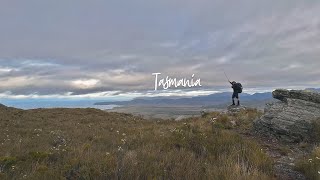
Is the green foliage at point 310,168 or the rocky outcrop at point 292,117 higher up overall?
the rocky outcrop at point 292,117

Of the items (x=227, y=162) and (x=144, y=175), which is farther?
(x=227, y=162)

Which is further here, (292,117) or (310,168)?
(292,117)

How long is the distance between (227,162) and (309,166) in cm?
227

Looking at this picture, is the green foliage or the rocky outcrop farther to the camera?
the rocky outcrop

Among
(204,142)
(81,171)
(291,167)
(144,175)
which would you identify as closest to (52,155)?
(81,171)

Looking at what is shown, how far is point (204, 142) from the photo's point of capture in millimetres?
10523

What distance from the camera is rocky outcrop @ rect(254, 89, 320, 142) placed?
47.0ft

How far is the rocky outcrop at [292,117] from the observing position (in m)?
14.3

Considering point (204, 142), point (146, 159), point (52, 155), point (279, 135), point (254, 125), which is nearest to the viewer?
point (146, 159)

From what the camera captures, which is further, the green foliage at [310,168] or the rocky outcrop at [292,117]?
the rocky outcrop at [292,117]

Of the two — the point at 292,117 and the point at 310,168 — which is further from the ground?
the point at 292,117

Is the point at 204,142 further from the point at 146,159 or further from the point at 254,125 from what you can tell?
the point at 254,125

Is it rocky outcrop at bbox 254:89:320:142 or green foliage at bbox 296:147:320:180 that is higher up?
rocky outcrop at bbox 254:89:320:142

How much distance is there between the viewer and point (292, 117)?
15.0m
